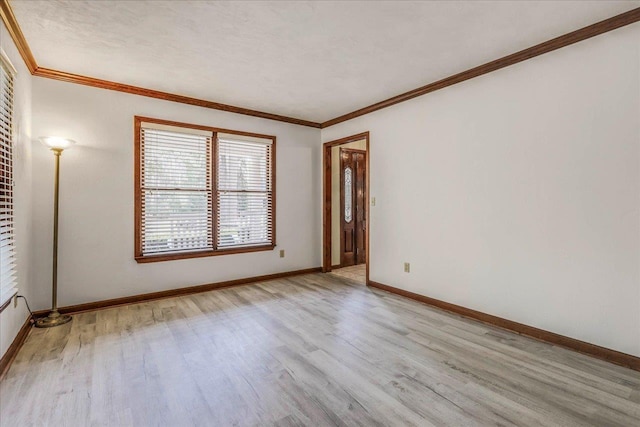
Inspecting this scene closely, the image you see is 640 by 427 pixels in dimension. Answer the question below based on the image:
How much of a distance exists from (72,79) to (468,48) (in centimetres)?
404

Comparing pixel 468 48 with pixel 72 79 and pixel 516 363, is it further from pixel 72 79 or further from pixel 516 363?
pixel 72 79

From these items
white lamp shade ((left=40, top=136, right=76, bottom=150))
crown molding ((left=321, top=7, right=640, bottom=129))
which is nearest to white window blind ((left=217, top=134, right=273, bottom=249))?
white lamp shade ((left=40, top=136, right=76, bottom=150))

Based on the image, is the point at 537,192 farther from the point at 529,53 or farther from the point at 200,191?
the point at 200,191

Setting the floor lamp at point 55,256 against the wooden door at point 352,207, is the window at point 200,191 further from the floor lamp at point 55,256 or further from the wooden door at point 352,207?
the wooden door at point 352,207

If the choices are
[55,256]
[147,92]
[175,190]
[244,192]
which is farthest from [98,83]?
[244,192]

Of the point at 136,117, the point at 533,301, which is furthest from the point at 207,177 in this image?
the point at 533,301

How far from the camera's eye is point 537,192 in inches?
108

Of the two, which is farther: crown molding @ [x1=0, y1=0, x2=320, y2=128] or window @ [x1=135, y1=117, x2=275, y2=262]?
window @ [x1=135, y1=117, x2=275, y2=262]

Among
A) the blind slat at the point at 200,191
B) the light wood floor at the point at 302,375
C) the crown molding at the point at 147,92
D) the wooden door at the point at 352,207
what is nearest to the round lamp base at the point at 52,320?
the light wood floor at the point at 302,375

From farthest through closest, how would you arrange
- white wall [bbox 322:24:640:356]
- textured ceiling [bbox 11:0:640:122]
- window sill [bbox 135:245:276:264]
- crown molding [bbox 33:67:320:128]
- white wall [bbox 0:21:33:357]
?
window sill [bbox 135:245:276:264], crown molding [bbox 33:67:320:128], white wall [bbox 0:21:33:357], white wall [bbox 322:24:640:356], textured ceiling [bbox 11:0:640:122]

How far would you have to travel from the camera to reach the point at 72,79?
332 cm

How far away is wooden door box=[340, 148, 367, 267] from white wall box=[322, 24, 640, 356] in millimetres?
1954

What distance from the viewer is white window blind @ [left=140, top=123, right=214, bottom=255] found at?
384 cm

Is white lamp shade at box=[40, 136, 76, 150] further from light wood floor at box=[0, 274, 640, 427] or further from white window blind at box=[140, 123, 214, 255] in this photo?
light wood floor at box=[0, 274, 640, 427]
